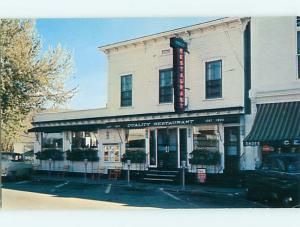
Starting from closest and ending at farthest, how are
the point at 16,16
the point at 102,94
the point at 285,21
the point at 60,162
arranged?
the point at 16,16 < the point at 285,21 < the point at 102,94 < the point at 60,162

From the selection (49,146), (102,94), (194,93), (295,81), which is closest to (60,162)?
(49,146)

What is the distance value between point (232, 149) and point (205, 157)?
0.67m

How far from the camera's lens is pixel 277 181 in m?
8.60

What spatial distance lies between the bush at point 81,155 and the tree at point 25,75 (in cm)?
131

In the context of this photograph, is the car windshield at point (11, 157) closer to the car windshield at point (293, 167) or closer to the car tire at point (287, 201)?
the car tire at point (287, 201)

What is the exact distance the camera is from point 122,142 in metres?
11.1

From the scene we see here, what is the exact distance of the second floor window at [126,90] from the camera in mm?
11133

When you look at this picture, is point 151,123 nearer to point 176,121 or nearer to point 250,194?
point 176,121

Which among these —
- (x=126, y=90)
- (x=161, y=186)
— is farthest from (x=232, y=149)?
(x=126, y=90)

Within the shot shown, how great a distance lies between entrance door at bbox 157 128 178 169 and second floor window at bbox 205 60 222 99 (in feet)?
4.33

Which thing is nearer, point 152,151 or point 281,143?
point 281,143

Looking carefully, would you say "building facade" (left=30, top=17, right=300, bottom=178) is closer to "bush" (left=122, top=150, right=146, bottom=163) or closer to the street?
"bush" (left=122, top=150, right=146, bottom=163)

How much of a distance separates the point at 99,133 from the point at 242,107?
3804 mm

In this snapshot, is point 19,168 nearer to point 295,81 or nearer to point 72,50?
Answer: point 72,50
